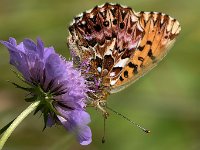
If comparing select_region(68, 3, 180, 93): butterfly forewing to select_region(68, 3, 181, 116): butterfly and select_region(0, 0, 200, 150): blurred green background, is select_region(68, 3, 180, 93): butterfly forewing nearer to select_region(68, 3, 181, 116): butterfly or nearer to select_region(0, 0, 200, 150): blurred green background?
select_region(68, 3, 181, 116): butterfly

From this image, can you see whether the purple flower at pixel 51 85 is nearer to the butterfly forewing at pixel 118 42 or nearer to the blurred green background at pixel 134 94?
the butterfly forewing at pixel 118 42

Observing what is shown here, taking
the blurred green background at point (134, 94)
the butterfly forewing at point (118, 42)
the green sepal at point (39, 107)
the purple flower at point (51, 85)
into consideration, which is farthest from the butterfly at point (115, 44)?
the blurred green background at point (134, 94)

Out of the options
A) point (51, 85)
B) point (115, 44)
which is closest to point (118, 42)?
point (115, 44)

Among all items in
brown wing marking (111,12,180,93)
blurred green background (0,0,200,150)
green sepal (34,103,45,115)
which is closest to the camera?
green sepal (34,103,45,115)

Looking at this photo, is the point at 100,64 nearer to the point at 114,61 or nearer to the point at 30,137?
the point at 114,61

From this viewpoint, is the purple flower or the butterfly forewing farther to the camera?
the butterfly forewing

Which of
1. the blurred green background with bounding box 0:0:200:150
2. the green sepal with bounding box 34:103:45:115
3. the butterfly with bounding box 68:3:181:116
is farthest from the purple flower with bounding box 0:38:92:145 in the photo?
the blurred green background with bounding box 0:0:200:150

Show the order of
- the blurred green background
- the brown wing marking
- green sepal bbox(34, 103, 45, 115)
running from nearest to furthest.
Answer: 1. green sepal bbox(34, 103, 45, 115)
2. the brown wing marking
3. the blurred green background

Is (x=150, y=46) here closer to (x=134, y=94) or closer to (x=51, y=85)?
(x=51, y=85)
